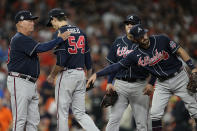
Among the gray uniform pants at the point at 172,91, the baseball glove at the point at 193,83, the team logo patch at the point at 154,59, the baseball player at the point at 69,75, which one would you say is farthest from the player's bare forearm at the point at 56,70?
the baseball glove at the point at 193,83

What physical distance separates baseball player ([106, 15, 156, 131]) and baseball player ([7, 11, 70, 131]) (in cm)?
96

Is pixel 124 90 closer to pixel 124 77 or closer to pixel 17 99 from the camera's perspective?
pixel 124 77

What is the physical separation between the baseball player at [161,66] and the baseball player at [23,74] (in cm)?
99

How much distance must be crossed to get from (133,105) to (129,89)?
0.27 metres

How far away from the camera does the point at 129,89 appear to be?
6.14 m

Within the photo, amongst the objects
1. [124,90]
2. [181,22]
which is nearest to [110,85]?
[124,90]

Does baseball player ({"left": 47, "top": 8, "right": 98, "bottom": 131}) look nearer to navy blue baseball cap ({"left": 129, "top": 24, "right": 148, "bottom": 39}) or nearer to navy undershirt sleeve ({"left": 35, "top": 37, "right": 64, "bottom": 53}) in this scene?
navy undershirt sleeve ({"left": 35, "top": 37, "right": 64, "bottom": 53})

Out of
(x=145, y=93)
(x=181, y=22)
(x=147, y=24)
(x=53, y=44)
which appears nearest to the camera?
(x=53, y=44)

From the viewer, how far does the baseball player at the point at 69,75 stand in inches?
225

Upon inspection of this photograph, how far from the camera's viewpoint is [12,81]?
571cm

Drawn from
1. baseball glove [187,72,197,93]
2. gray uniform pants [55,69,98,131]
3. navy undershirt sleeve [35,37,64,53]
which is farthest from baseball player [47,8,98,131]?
baseball glove [187,72,197,93]

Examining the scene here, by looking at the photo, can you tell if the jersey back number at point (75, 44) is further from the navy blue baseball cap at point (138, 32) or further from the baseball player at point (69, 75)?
the navy blue baseball cap at point (138, 32)

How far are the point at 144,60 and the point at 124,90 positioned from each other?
643 millimetres

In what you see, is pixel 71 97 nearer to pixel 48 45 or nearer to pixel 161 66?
pixel 48 45
